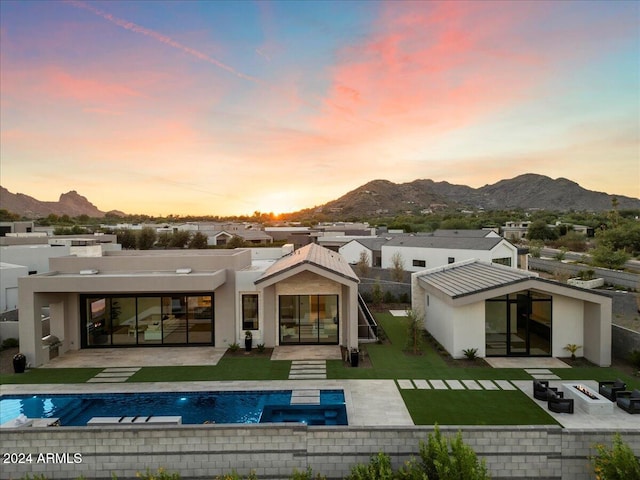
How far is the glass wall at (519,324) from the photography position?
15.4 meters

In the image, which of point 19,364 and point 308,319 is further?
point 308,319


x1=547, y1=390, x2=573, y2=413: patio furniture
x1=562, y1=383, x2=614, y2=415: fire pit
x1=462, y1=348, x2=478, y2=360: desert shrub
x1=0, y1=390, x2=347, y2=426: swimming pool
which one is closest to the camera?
x1=562, y1=383, x2=614, y2=415: fire pit

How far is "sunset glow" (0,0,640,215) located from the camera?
2106 cm

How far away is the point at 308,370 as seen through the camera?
Result: 1409cm

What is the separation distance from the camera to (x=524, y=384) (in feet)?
41.4

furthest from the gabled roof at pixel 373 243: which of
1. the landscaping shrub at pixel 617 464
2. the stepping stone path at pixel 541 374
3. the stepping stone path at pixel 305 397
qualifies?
the landscaping shrub at pixel 617 464

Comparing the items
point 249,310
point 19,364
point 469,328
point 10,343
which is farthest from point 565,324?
point 10,343

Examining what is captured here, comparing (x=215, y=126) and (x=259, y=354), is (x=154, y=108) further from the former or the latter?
(x=259, y=354)

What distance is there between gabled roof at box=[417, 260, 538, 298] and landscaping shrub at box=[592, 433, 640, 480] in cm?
747

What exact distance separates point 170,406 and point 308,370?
4.91m

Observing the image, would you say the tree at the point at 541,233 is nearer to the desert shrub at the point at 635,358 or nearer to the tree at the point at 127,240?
the desert shrub at the point at 635,358

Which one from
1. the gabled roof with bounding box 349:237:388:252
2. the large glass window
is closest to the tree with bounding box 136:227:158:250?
the gabled roof with bounding box 349:237:388:252

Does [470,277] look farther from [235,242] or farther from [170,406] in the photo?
[235,242]

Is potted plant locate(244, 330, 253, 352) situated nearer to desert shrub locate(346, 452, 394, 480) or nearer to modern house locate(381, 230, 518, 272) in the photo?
desert shrub locate(346, 452, 394, 480)
